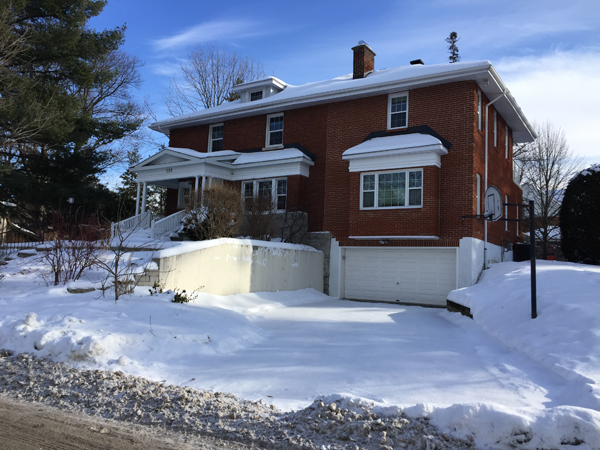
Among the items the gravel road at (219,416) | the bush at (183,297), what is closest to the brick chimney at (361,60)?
the bush at (183,297)

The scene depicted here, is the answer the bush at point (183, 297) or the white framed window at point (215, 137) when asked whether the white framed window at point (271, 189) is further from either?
the bush at point (183, 297)

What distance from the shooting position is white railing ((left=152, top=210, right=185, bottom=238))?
17.7 metres

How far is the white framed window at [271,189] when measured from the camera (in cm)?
1822

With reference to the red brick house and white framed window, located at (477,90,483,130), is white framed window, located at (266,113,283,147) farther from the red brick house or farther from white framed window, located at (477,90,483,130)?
white framed window, located at (477,90,483,130)

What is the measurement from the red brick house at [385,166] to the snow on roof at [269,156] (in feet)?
0.22

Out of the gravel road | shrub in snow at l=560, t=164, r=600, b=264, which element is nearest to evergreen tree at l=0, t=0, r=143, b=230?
the gravel road

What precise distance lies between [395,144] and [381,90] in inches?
97.9

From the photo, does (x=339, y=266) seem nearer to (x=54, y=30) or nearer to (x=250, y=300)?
(x=250, y=300)

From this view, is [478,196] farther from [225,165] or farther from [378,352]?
[378,352]

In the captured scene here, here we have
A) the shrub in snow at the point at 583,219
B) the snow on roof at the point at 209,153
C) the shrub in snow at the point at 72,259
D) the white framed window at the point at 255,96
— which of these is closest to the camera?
the shrub in snow at the point at 72,259

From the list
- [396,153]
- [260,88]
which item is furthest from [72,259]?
[260,88]

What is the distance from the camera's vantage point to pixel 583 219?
49.8ft

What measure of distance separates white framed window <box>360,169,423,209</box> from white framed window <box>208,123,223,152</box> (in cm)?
864

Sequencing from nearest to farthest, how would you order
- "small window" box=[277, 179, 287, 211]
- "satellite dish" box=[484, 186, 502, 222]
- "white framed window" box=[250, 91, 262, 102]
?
"satellite dish" box=[484, 186, 502, 222] → "small window" box=[277, 179, 287, 211] → "white framed window" box=[250, 91, 262, 102]
